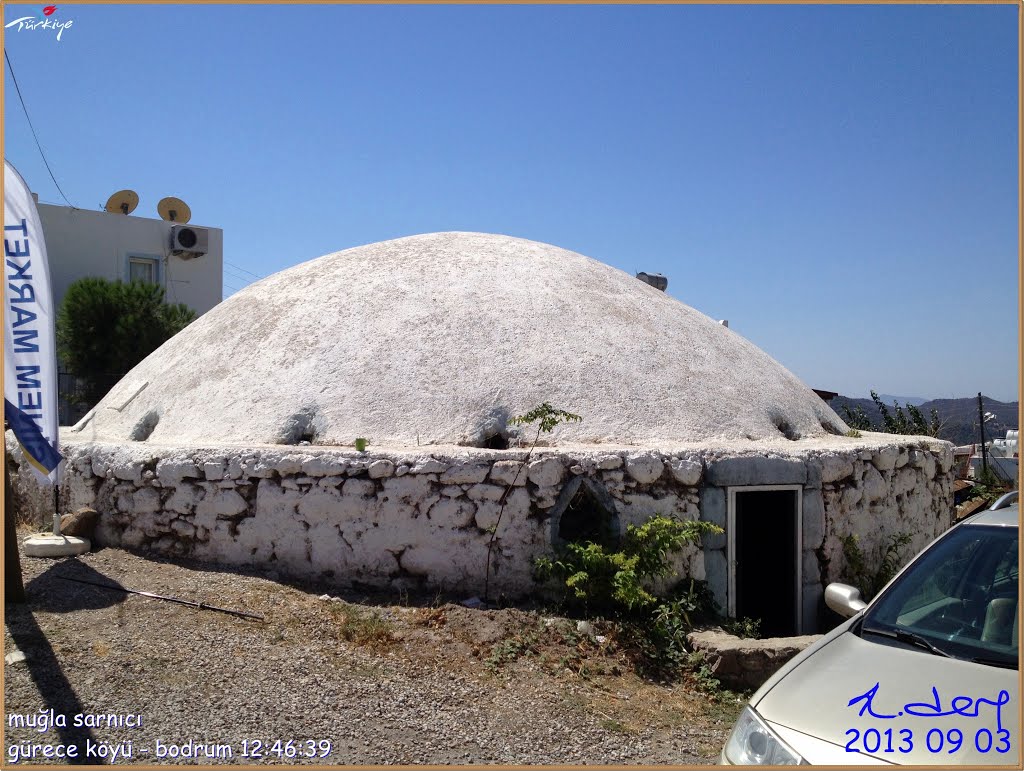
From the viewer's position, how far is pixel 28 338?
482 centimetres

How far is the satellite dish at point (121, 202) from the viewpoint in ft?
69.7

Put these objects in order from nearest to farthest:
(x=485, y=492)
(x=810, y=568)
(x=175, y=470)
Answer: (x=485, y=492) < (x=175, y=470) < (x=810, y=568)

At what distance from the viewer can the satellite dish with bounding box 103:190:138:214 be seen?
69.7 feet

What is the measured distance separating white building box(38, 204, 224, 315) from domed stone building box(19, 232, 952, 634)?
13.7 meters

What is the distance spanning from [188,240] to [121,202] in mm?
2492

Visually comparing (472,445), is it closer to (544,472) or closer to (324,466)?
(544,472)

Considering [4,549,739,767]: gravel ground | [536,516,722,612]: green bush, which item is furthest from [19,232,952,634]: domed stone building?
[4,549,739,767]: gravel ground

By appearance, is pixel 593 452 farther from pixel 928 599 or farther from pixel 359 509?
pixel 928 599

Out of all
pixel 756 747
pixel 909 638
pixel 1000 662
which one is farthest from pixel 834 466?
pixel 756 747

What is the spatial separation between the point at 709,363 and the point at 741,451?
154cm

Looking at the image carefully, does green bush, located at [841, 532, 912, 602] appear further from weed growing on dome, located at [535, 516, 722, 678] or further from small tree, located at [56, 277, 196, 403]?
small tree, located at [56, 277, 196, 403]

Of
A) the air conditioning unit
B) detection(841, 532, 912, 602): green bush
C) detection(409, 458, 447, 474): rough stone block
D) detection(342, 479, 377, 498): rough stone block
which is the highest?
the air conditioning unit

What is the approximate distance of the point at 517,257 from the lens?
8359 millimetres

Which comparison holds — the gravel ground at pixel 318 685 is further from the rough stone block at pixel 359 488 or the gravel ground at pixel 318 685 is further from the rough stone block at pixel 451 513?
the rough stone block at pixel 359 488
